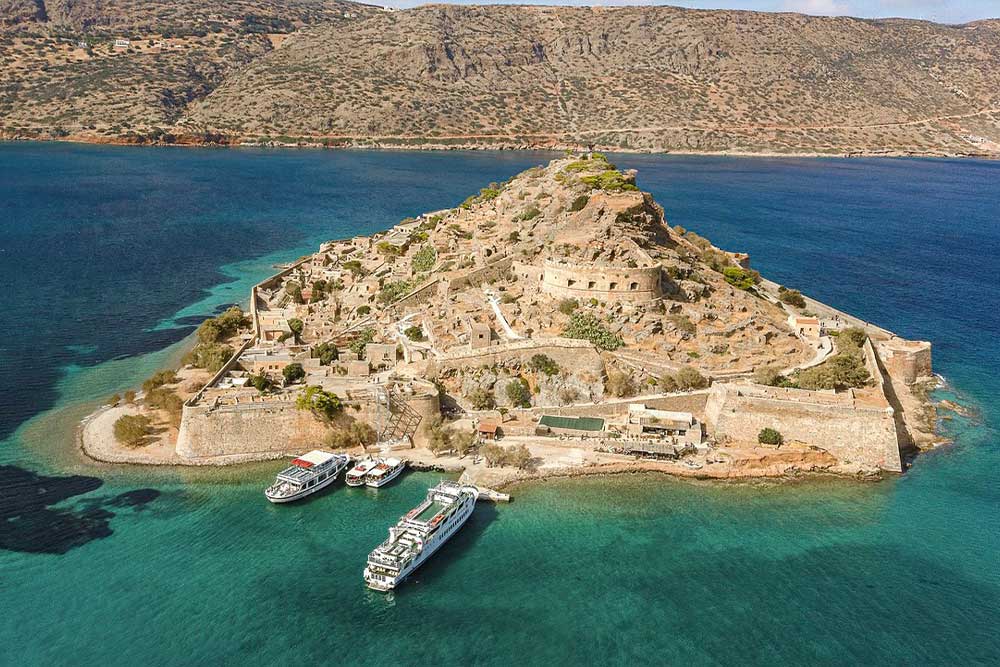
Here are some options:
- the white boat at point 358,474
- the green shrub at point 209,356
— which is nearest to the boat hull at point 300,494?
the white boat at point 358,474

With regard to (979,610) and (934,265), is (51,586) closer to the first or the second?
(979,610)

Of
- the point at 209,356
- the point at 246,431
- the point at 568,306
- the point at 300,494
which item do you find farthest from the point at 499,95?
the point at 300,494

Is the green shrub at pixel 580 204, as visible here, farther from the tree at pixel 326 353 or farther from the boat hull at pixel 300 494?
the boat hull at pixel 300 494

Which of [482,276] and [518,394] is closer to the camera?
[518,394]

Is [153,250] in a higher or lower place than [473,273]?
lower

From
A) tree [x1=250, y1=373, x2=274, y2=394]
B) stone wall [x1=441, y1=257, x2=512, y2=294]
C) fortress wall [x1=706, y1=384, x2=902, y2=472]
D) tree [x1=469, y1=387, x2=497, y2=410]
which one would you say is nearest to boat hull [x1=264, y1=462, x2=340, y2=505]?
tree [x1=250, y1=373, x2=274, y2=394]

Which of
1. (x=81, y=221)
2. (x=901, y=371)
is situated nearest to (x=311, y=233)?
(x=81, y=221)

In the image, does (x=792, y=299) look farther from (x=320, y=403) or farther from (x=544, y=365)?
(x=320, y=403)
